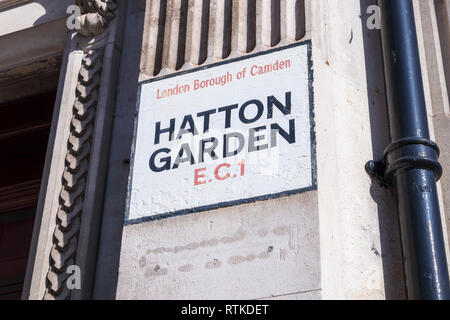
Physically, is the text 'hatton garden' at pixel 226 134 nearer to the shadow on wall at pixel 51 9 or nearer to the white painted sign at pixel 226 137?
the white painted sign at pixel 226 137

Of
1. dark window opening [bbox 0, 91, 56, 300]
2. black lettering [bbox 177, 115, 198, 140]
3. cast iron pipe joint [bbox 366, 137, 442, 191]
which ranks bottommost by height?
cast iron pipe joint [bbox 366, 137, 442, 191]

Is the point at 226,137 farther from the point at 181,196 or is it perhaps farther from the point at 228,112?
the point at 181,196

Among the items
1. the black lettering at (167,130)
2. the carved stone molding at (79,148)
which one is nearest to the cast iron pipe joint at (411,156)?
the black lettering at (167,130)

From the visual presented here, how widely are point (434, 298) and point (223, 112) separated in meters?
1.29

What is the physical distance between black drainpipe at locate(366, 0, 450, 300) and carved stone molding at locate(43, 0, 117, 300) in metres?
1.52

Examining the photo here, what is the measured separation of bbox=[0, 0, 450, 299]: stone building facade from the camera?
3.92m

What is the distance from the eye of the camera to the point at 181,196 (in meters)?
4.20

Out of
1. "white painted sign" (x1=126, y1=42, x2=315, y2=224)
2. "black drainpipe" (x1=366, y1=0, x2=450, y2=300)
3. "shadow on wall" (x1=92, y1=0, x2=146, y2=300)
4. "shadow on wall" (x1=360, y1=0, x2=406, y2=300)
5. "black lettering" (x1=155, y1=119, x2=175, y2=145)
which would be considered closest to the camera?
"black drainpipe" (x1=366, y1=0, x2=450, y2=300)

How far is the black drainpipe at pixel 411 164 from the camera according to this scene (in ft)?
Result: 12.7

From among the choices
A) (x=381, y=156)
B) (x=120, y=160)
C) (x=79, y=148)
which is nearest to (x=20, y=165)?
(x=79, y=148)

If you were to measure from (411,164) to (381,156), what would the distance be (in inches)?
14.2

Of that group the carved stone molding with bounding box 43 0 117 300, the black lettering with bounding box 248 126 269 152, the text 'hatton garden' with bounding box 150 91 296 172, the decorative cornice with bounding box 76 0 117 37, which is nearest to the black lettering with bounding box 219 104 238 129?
the text 'hatton garden' with bounding box 150 91 296 172

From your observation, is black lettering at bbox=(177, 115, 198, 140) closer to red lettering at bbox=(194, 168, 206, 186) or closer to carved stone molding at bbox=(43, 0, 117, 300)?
red lettering at bbox=(194, 168, 206, 186)

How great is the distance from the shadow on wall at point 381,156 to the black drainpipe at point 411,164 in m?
0.10
